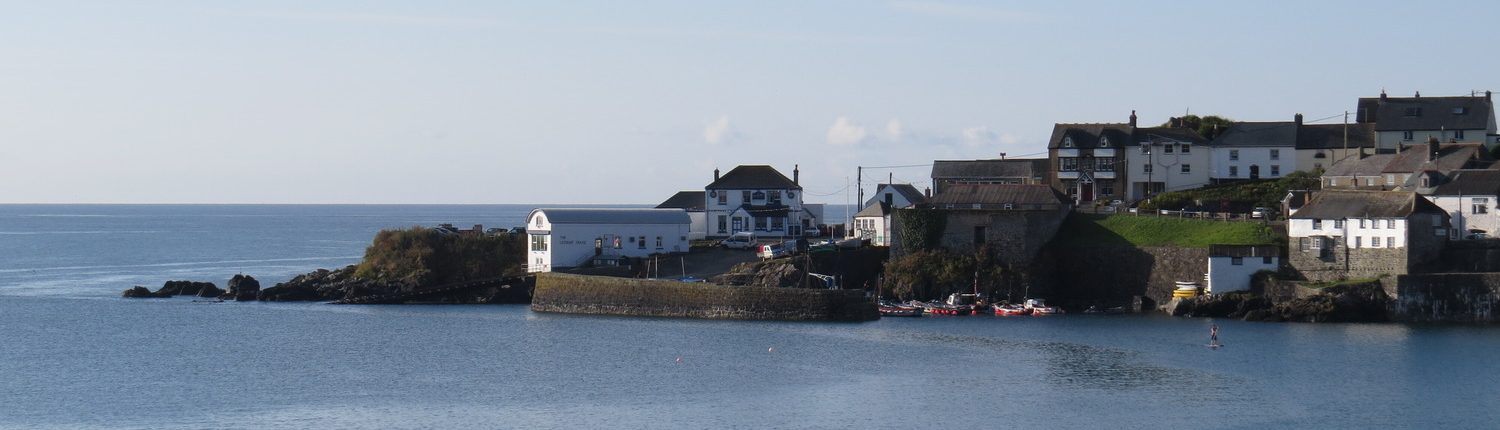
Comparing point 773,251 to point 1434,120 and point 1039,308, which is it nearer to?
point 1039,308

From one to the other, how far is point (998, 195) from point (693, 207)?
20.9m

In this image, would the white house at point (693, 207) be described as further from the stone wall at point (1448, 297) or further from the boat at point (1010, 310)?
the stone wall at point (1448, 297)

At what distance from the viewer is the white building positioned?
8356cm

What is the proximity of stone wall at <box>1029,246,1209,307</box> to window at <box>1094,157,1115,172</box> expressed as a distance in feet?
47.7

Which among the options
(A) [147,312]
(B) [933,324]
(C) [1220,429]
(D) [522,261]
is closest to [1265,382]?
(C) [1220,429]

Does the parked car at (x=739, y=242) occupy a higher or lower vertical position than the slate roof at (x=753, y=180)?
lower

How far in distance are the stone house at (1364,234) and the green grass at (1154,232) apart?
183 cm

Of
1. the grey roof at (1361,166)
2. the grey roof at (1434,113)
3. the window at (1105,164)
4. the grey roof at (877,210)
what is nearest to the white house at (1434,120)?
the grey roof at (1434,113)

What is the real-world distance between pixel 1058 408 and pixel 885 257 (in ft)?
95.3

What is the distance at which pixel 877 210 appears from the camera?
7850cm

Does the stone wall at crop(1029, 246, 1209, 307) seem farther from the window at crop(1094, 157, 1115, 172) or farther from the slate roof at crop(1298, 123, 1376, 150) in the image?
the slate roof at crop(1298, 123, 1376, 150)

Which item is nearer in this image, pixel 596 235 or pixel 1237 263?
pixel 1237 263

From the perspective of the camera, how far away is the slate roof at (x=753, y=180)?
3356 inches

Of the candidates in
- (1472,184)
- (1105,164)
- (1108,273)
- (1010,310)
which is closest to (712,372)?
(1010,310)
